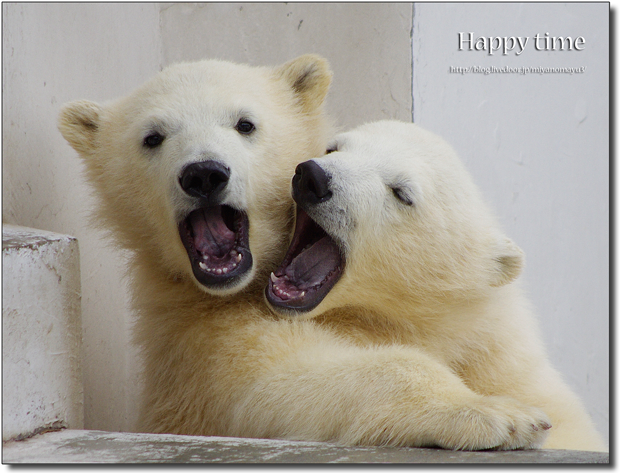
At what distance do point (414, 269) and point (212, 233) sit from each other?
0.85 m

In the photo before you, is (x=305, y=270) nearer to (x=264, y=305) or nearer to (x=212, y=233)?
(x=264, y=305)

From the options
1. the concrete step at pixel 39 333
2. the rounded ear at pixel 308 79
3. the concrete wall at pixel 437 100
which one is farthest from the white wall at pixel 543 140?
the concrete step at pixel 39 333

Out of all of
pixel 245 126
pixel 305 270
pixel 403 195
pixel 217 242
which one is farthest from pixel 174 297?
pixel 403 195

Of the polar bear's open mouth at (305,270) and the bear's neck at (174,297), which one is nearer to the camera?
the polar bear's open mouth at (305,270)

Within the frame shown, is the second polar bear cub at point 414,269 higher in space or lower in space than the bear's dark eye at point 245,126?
lower

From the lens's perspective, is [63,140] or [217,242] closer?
[217,242]

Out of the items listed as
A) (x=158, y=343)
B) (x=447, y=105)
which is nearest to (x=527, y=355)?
(x=158, y=343)

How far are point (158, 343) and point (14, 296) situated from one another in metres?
0.60

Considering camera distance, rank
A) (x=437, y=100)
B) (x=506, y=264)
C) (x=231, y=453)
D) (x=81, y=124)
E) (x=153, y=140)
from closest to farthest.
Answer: (x=231, y=453) → (x=153, y=140) → (x=506, y=264) → (x=81, y=124) → (x=437, y=100)

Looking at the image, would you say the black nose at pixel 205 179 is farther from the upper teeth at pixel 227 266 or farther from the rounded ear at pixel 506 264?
the rounded ear at pixel 506 264

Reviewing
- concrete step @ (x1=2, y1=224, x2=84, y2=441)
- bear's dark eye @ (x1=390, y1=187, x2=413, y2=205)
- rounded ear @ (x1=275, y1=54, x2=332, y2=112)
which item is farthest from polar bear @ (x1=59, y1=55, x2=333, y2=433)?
bear's dark eye @ (x1=390, y1=187, x2=413, y2=205)

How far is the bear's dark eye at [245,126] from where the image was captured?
2.93m

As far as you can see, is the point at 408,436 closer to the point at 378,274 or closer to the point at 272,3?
the point at 378,274

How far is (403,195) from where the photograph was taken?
2764 millimetres
